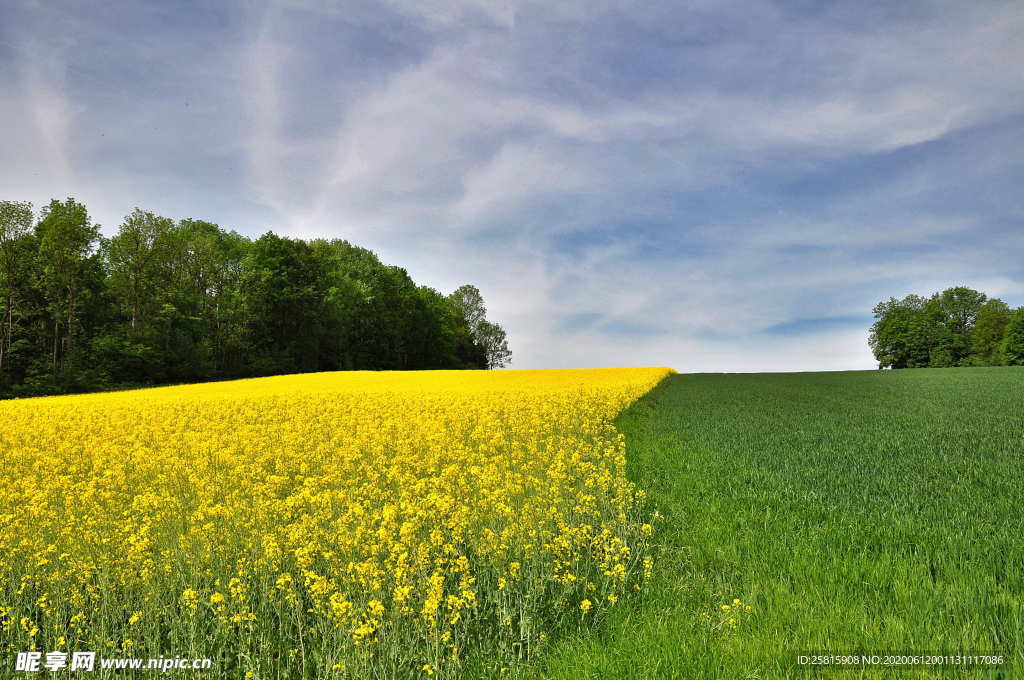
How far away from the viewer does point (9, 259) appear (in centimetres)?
2975

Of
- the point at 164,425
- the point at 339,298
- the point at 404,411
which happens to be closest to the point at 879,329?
the point at 339,298

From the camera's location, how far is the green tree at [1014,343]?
63.5 m

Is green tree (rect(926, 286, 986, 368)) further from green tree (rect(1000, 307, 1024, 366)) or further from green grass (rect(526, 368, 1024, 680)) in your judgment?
green grass (rect(526, 368, 1024, 680))

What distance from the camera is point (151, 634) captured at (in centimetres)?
462

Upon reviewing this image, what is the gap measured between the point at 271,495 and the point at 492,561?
12.1ft

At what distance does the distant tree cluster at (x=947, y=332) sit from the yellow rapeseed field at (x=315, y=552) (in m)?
85.3

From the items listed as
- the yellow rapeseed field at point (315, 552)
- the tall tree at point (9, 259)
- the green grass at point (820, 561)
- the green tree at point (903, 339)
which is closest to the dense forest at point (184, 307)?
the tall tree at point (9, 259)

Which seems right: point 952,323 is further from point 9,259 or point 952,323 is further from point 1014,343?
point 9,259

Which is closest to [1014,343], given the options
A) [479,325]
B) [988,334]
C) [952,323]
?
[988,334]

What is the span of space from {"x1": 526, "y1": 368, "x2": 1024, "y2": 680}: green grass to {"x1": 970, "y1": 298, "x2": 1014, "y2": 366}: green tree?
82.5 metres

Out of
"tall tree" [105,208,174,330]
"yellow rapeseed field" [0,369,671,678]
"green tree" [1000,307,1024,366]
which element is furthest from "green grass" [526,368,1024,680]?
"green tree" [1000,307,1024,366]

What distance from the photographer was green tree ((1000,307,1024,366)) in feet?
208

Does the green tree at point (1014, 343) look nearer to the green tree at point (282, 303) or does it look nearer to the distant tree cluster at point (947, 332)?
the distant tree cluster at point (947, 332)

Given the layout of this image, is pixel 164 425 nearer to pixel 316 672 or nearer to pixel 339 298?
pixel 316 672
